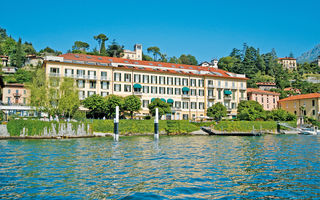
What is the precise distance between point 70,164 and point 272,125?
5787 centimetres

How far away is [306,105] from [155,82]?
147 feet

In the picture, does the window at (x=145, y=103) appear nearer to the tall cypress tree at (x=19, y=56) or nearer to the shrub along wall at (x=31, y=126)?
the shrub along wall at (x=31, y=126)

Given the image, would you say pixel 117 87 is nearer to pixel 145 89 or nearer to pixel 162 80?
pixel 145 89

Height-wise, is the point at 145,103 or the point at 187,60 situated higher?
the point at 187,60

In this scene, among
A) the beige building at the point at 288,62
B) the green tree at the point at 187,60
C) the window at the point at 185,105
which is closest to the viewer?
the window at the point at 185,105

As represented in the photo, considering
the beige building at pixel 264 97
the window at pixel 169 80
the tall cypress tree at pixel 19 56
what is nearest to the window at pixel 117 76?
the window at pixel 169 80

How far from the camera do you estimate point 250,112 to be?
226ft

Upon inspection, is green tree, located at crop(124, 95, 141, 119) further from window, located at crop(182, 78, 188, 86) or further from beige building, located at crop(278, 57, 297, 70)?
beige building, located at crop(278, 57, 297, 70)

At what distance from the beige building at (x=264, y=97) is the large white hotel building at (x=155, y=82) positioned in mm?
11356

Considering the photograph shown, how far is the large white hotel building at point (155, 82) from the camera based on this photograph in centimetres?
6378

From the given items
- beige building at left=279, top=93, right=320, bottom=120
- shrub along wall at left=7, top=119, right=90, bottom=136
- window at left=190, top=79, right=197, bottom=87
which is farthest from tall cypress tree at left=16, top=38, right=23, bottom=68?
beige building at left=279, top=93, right=320, bottom=120

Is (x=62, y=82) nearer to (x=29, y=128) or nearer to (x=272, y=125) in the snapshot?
(x=29, y=128)

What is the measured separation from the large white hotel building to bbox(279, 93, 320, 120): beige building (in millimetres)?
18497

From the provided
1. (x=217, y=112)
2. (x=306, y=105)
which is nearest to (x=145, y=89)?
(x=217, y=112)
